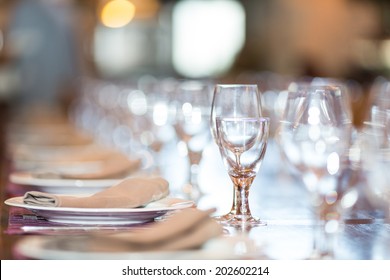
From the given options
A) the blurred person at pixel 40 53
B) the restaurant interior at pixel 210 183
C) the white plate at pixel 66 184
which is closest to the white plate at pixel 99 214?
the restaurant interior at pixel 210 183

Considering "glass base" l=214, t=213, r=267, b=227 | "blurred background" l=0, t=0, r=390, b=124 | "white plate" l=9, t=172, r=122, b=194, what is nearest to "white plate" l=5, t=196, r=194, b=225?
"glass base" l=214, t=213, r=267, b=227

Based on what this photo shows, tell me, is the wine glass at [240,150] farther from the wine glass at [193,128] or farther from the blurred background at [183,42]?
the blurred background at [183,42]

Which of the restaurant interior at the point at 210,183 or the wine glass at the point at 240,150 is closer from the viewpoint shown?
the restaurant interior at the point at 210,183

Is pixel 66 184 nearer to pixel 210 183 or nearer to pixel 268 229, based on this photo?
pixel 210 183

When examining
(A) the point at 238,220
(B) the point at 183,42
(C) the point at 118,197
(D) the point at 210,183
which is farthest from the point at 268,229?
(B) the point at 183,42

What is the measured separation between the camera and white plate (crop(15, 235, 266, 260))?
1.15 meters

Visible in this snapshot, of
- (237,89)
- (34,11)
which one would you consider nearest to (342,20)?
(34,11)

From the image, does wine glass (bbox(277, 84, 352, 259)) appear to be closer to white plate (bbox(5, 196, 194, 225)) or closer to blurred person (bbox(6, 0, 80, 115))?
white plate (bbox(5, 196, 194, 225))

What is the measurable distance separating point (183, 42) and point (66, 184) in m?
A: 11.9

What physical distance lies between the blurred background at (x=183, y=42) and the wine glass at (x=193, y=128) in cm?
828

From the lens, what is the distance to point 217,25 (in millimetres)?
13781

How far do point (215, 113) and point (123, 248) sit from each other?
48cm

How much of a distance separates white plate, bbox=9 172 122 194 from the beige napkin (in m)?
0.59

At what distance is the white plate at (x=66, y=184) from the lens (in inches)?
73.3
